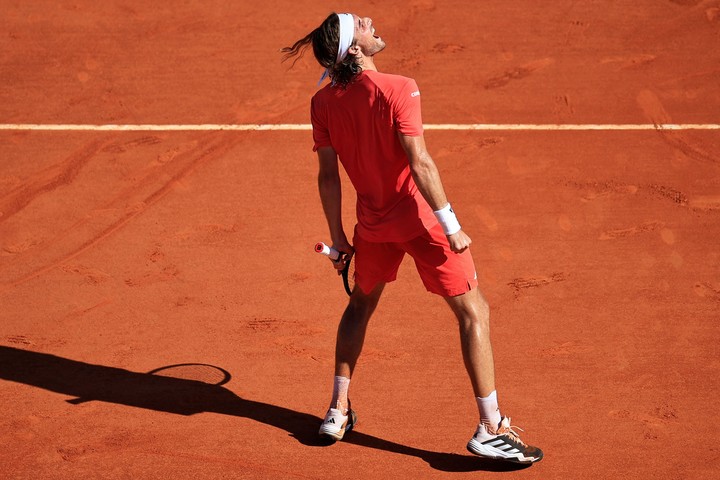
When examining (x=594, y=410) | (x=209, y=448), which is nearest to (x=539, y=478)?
(x=594, y=410)

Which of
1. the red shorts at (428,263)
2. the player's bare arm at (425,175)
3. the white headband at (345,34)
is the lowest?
the red shorts at (428,263)

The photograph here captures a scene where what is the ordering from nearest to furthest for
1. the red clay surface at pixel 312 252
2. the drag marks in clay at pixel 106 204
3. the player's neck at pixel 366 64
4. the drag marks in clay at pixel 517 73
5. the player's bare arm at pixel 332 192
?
the player's neck at pixel 366 64
the player's bare arm at pixel 332 192
the red clay surface at pixel 312 252
the drag marks in clay at pixel 106 204
the drag marks in clay at pixel 517 73

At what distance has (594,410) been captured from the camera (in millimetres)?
5328

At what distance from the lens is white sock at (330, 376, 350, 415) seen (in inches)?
201

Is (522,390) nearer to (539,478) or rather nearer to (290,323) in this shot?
(539,478)

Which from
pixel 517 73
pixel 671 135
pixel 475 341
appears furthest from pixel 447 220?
pixel 517 73

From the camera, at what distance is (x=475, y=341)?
471 centimetres

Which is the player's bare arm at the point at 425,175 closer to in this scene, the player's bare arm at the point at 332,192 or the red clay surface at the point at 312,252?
the player's bare arm at the point at 332,192

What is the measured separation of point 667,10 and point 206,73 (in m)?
4.57

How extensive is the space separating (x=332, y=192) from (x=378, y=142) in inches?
18.5

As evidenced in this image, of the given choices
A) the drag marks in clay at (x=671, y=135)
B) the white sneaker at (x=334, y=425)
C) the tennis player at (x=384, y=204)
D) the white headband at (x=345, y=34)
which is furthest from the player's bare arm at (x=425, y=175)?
the drag marks in clay at (x=671, y=135)

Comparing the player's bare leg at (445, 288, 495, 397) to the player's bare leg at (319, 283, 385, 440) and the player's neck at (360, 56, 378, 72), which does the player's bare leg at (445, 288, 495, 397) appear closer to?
the player's bare leg at (319, 283, 385, 440)

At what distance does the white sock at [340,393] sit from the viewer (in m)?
5.11

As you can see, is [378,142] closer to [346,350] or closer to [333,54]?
[333,54]
